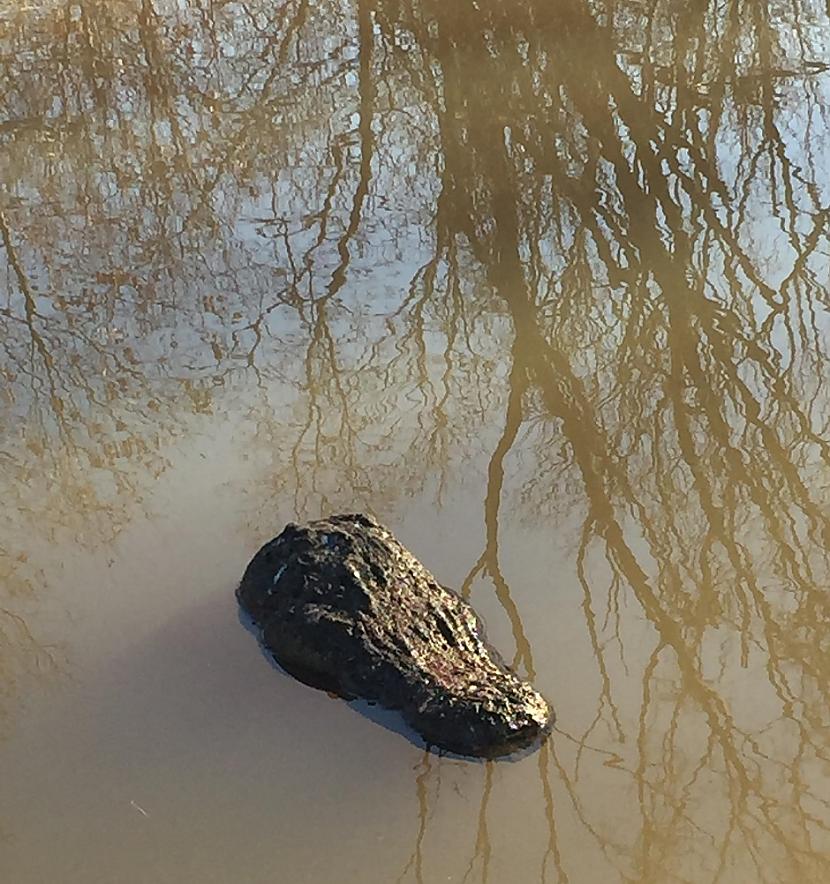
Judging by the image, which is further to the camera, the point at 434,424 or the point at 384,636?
the point at 434,424

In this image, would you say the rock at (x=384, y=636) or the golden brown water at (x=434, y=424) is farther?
the rock at (x=384, y=636)

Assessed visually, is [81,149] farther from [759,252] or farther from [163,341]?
[759,252]

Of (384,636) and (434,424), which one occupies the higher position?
(434,424)

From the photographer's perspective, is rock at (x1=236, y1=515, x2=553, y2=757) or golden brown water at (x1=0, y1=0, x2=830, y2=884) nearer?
golden brown water at (x1=0, y1=0, x2=830, y2=884)
